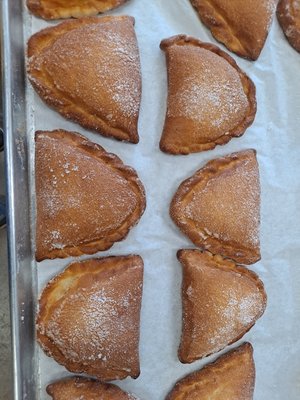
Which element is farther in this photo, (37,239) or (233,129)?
(233,129)

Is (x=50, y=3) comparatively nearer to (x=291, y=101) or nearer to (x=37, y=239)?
(x=37, y=239)

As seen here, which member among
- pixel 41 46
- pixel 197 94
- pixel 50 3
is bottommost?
pixel 197 94

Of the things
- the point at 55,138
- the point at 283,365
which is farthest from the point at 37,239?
the point at 283,365

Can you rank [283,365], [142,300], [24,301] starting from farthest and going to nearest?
[283,365], [142,300], [24,301]

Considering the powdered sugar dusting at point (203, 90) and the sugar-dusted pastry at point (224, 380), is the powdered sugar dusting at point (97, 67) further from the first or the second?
the sugar-dusted pastry at point (224, 380)

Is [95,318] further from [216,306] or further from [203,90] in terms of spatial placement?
[203,90]

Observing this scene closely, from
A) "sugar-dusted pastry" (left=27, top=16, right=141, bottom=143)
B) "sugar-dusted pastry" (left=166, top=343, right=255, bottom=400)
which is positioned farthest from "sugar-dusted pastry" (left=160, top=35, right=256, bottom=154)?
"sugar-dusted pastry" (left=166, top=343, right=255, bottom=400)

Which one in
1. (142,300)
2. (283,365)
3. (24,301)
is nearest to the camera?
(24,301)

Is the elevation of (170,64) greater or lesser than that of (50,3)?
lesser
